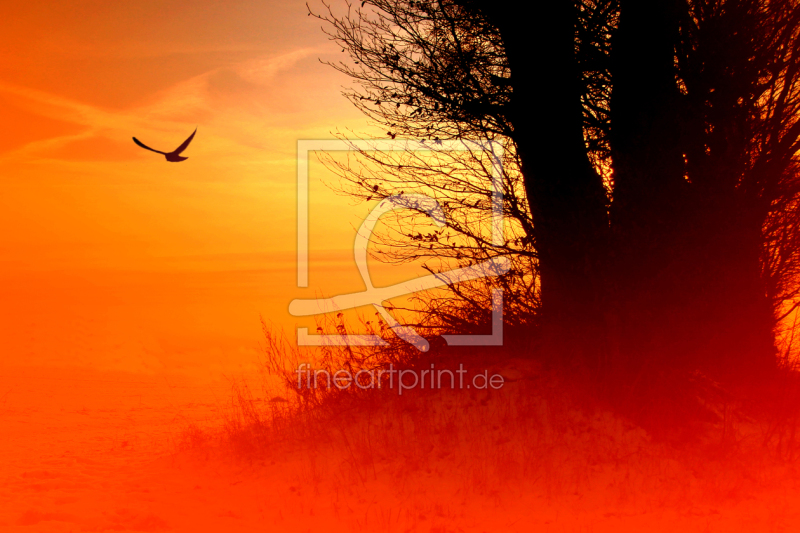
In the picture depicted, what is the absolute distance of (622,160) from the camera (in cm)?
844

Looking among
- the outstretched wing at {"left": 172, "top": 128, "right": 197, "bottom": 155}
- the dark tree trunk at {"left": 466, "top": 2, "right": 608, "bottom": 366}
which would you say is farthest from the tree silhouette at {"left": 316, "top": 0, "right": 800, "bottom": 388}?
the outstretched wing at {"left": 172, "top": 128, "right": 197, "bottom": 155}

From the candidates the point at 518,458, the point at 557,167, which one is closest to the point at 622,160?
the point at 557,167

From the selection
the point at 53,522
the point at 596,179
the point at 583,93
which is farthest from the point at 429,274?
the point at 53,522

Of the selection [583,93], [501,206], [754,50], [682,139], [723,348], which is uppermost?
[754,50]

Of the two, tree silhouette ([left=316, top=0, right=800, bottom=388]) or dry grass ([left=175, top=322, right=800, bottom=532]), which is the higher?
tree silhouette ([left=316, top=0, right=800, bottom=388])

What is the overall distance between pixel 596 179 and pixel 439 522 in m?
Answer: 5.04

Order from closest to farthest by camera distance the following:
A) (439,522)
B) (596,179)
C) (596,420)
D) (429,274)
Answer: (439,522) < (596,420) < (596,179) < (429,274)

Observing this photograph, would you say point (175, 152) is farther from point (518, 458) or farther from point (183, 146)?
point (518, 458)

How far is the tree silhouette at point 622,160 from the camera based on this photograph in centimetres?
815

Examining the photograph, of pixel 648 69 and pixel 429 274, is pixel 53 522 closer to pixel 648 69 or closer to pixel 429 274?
pixel 429 274

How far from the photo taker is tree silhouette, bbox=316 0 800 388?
815 cm

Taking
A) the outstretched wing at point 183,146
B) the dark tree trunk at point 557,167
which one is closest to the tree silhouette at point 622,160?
the dark tree trunk at point 557,167

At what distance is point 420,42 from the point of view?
9281mm

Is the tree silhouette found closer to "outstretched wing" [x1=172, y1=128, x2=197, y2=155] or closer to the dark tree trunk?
the dark tree trunk
